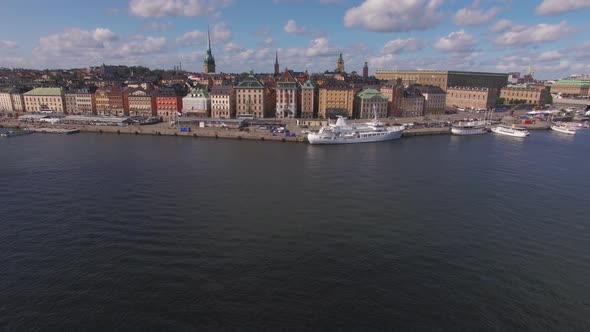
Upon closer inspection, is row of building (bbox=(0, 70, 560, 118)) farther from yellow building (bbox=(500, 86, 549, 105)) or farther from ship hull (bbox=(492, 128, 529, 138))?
yellow building (bbox=(500, 86, 549, 105))

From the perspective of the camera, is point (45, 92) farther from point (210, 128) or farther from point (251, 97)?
point (251, 97)

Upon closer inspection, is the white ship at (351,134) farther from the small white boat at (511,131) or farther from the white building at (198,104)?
the white building at (198,104)

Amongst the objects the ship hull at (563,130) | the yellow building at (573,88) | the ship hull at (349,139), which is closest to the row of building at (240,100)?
the ship hull at (349,139)

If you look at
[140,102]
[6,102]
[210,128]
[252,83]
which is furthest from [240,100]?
[6,102]

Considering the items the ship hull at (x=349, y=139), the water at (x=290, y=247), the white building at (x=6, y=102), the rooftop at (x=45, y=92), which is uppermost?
the rooftop at (x=45, y=92)

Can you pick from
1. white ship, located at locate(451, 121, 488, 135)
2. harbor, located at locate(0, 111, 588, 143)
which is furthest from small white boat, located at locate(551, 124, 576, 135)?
white ship, located at locate(451, 121, 488, 135)

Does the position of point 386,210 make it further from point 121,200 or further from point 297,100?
point 297,100

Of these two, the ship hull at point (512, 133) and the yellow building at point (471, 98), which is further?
the yellow building at point (471, 98)
